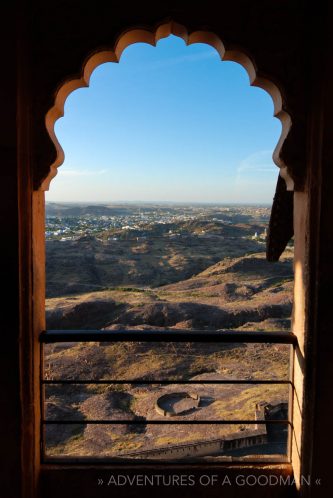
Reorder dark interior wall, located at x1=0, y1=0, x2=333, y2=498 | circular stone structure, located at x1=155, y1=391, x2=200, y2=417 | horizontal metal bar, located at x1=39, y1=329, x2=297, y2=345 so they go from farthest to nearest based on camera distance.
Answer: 1. circular stone structure, located at x1=155, y1=391, x2=200, y2=417
2. horizontal metal bar, located at x1=39, y1=329, x2=297, y2=345
3. dark interior wall, located at x1=0, y1=0, x2=333, y2=498

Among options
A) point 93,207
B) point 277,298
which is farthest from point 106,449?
point 93,207

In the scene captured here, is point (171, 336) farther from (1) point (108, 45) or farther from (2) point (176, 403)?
(2) point (176, 403)

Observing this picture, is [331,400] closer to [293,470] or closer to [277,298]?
[293,470]

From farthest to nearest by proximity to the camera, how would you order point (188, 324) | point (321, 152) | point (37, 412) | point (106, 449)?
point (188, 324)
point (106, 449)
point (37, 412)
point (321, 152)

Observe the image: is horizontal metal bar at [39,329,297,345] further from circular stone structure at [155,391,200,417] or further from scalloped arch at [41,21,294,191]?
circular stone structure at [155,391,200,417]

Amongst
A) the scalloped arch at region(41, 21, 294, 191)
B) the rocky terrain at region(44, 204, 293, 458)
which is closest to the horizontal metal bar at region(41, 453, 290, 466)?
the rocky terrain at region(44, 204, 293, 458)

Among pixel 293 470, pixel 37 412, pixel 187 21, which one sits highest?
pixel 187 21
